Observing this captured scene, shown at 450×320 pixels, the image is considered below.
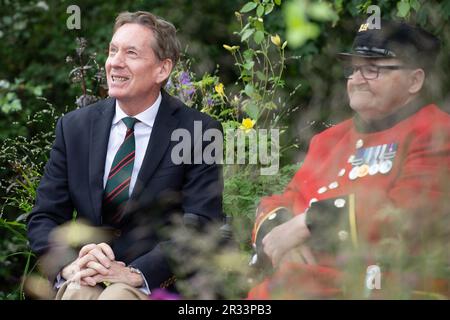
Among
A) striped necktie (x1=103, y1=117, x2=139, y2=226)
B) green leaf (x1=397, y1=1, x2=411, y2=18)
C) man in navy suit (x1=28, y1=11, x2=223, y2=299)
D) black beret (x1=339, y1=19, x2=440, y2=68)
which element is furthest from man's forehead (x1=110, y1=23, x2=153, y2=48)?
green leaf (x1=397, y1=1, x2=411, y2=18)

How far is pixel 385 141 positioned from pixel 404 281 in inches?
25.4

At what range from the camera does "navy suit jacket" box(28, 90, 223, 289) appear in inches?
140

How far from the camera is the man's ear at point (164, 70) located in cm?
368

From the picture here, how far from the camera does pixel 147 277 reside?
11.2 feet

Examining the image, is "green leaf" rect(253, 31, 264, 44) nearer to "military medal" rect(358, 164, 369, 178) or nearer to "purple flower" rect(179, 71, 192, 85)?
"purple flower" rect(179, 71, 192, 85)

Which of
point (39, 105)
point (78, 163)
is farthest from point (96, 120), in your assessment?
point (39, 105)

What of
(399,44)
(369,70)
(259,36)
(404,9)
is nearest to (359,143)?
(369,70)

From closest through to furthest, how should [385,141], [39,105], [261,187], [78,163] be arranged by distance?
[385,141] → [78,163] → [261,187] → [39,105]

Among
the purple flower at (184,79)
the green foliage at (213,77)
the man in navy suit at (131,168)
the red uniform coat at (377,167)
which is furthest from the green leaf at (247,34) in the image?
the red uniform coat at (377,167)

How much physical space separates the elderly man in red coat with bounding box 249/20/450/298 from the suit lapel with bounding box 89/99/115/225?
0.62 metres

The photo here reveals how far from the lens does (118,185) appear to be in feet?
11.8

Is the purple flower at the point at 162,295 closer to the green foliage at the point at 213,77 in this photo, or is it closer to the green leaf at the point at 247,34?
the green foliage at the point at 213,77

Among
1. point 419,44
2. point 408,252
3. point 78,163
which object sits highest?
point 419,44
